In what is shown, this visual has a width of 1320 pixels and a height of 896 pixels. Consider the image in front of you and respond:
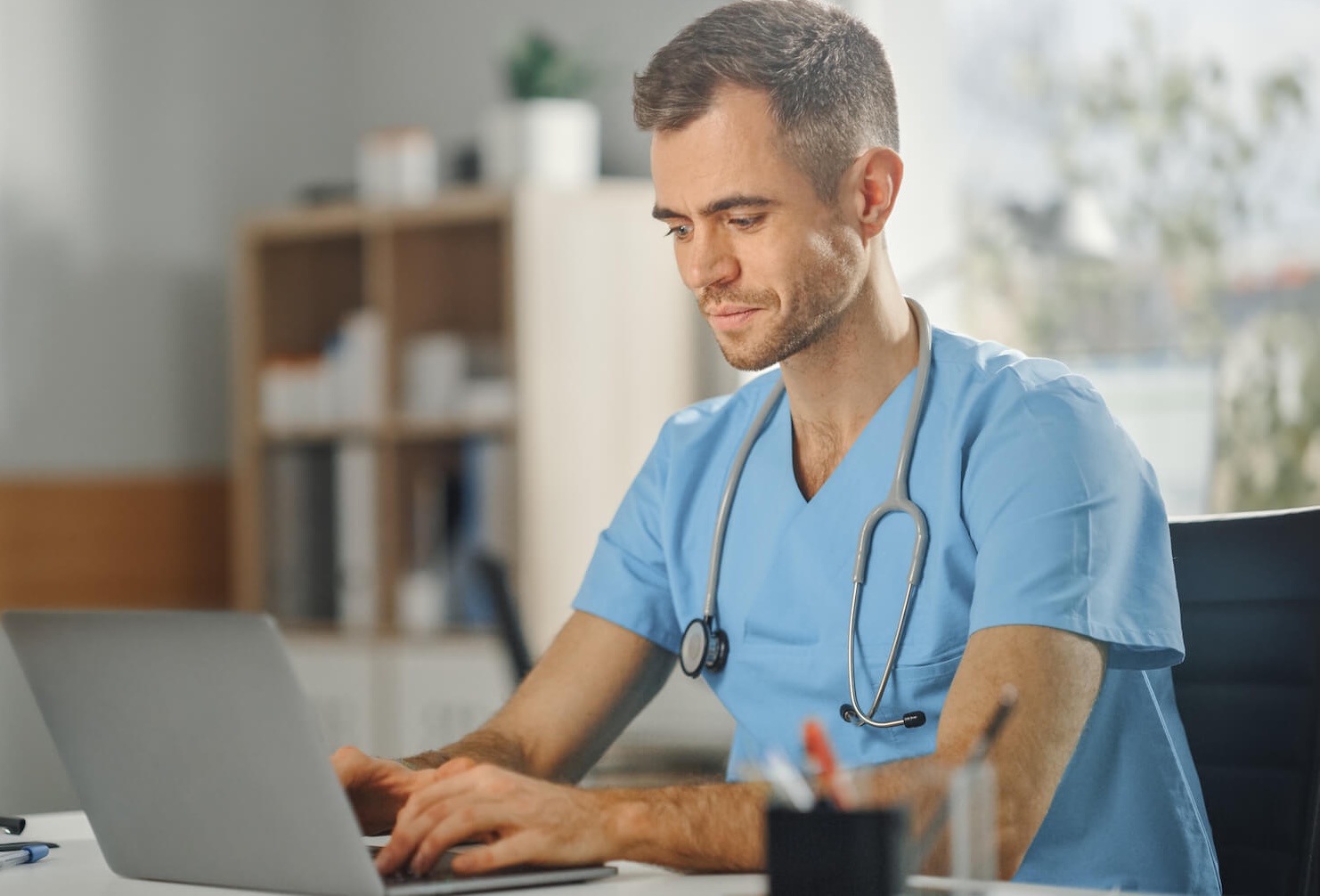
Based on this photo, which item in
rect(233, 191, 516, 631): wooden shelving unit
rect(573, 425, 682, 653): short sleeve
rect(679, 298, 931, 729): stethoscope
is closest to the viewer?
rect(679, 298, 931, 729): stethoscope

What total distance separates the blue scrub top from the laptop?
36 centimetres

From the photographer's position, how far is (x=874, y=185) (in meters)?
1.50

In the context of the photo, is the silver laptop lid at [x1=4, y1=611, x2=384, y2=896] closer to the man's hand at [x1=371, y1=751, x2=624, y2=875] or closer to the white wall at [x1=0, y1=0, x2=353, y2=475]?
the man's hand at [x1=371, y1=751, x2=624, y2=875]

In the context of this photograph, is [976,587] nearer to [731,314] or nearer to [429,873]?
[731,314]

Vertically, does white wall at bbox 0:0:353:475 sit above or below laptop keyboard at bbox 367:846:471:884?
above

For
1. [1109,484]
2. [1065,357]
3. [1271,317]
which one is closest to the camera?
[1109,484]

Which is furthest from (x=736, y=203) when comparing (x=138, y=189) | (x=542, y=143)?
(x=138, y=189)

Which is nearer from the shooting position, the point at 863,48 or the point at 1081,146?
the point at 863,48

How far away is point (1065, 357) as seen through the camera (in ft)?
10.7

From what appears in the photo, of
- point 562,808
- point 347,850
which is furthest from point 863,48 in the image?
point 347,850

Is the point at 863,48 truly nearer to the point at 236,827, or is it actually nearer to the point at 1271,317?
the point at 236,827

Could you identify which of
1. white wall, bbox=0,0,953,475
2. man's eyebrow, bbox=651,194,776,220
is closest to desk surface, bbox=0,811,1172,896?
man's eyebrow, bbox=651,194,776,220

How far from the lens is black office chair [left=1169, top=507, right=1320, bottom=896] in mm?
1314

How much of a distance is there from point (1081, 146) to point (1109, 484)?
2.06 meters
